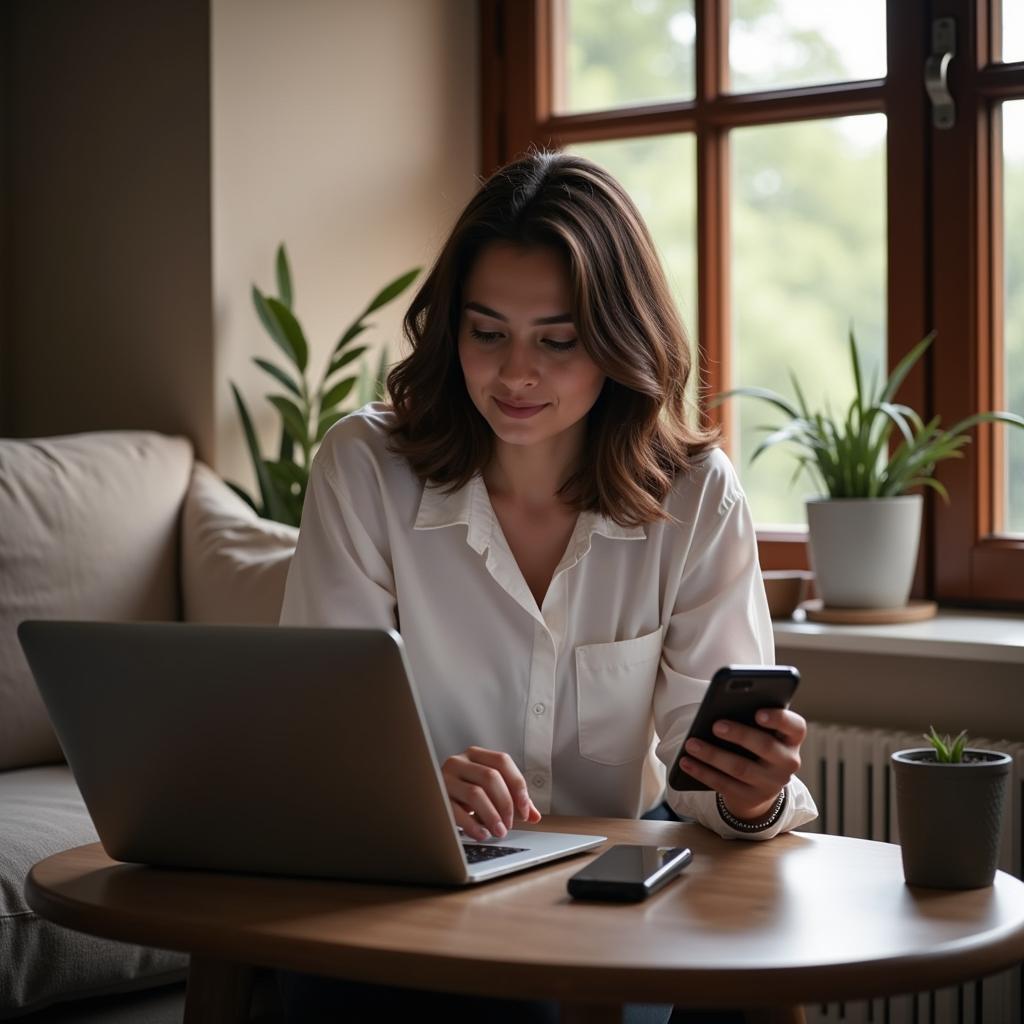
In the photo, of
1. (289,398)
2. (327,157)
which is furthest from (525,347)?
(327,157)

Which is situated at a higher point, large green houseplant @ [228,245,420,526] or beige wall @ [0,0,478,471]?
beige wall @ [0,0,478,471]

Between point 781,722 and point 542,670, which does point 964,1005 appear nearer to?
point 542,670

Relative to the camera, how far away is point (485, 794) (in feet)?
4.12

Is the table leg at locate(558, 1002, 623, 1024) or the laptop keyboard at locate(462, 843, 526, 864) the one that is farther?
the laptop keyboard at locate(462, 843, 526, 864)

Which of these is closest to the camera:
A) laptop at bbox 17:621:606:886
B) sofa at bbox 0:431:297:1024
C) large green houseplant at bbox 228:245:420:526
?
laptop at bbox 17:621:606:886

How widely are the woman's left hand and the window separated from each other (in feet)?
4.52

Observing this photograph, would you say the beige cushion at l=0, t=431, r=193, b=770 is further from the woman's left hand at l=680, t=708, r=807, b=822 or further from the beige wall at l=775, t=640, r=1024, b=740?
the woman's left hand at l=680, t=708, r=807, b=822

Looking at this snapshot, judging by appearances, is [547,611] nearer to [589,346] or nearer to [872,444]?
[589,346]

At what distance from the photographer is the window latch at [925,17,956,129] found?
246 centimetres

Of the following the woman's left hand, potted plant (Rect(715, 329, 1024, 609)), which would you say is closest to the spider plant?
potted plant (Rect(715, 329, 1024, 609))

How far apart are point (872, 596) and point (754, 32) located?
45.0 inches

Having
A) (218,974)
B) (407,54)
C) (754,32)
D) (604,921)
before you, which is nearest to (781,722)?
(604,921)

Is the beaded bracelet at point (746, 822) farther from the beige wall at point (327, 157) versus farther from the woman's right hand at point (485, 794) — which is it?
the beige wall at point (327, 157)

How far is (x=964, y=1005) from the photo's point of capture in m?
2.17
